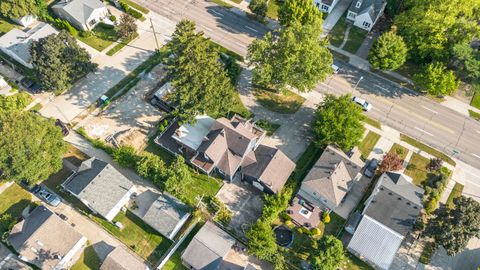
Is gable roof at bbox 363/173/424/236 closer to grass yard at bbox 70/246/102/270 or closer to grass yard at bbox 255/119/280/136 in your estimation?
grass yard at bbox 255/119/280/136

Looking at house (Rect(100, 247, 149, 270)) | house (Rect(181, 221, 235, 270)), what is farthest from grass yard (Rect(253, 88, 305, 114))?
house (Rect(100, 247, 149, 270))

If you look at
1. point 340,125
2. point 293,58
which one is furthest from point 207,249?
point 293,58

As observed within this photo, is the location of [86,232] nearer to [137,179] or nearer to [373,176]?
[137,179]

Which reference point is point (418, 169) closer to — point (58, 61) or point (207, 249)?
point (207, 249)

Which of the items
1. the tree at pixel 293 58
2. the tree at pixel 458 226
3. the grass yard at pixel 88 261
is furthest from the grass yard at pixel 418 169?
the grass yard at pixel 88 261

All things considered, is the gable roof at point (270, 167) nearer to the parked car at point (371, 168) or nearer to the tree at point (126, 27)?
the parked car at point (371, 168)
